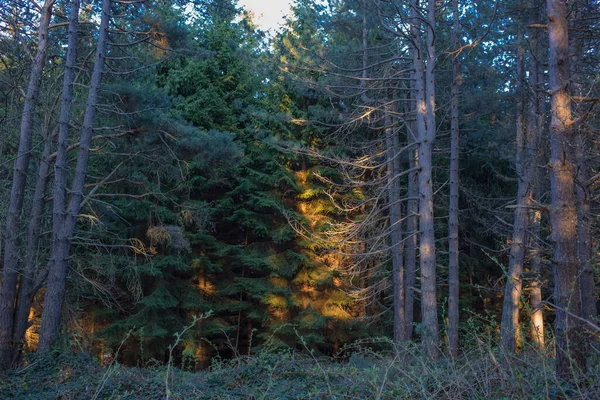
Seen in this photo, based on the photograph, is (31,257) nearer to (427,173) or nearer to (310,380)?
(310,380)

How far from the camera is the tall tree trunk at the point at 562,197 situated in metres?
6.10

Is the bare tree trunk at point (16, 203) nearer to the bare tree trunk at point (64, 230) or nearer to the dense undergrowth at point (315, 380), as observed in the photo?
the bare tree trunk at point (64, 230)

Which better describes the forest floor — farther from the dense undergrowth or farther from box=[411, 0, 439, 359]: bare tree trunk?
box=[411, 0, 439, 359]: bare tree trunk

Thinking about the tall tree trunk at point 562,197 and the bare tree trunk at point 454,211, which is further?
the bare tree trunk at point 454,211

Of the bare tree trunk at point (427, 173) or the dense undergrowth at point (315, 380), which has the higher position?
the bare tree trunk at point (427, 173)

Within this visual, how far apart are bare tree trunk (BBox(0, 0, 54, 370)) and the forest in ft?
0.15

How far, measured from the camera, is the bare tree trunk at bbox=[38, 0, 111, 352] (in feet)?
36.2

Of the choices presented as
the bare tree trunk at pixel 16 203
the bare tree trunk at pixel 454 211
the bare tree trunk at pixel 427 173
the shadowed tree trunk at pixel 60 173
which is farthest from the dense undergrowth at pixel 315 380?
the bare tree trunk at pixel 454 211

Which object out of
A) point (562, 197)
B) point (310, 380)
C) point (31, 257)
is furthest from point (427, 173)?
point (31, 257)

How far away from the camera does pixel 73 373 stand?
9445 mm

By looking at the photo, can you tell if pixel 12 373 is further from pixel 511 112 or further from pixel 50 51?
pixel 511 112

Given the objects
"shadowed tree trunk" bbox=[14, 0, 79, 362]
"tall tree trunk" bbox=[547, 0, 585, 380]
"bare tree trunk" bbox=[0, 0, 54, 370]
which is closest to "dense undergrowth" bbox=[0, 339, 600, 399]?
"tall tree trunk" bbox=[547, 0, 585, 380]

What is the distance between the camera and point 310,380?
7566 mm

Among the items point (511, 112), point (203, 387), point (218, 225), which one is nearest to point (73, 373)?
point (203, 387)
